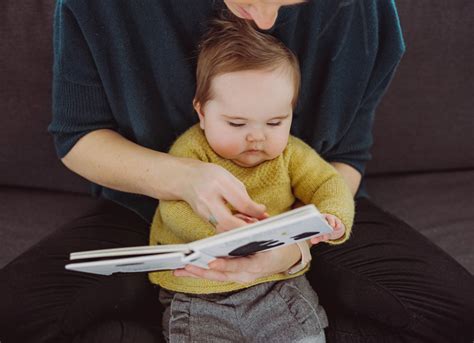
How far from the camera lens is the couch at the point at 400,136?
1509 mm

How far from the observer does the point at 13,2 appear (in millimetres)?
1493

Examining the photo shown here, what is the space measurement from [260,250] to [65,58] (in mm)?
572

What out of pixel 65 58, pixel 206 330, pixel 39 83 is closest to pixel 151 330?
pixel 206 330

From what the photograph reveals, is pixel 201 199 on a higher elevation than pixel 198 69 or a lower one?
lower

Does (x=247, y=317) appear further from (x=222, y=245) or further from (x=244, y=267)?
(x=222, y=245)

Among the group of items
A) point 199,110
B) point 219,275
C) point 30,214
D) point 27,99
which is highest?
point 199,110

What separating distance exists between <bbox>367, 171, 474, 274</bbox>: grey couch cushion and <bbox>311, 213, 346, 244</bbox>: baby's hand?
494 mm

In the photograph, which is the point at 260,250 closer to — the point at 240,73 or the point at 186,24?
the point at 240,73

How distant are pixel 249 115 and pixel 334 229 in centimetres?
26

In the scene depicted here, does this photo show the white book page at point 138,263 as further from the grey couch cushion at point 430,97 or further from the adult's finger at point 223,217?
the grey couch cushion at point 430,97

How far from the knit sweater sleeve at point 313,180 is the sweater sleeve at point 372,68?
0.16 meters

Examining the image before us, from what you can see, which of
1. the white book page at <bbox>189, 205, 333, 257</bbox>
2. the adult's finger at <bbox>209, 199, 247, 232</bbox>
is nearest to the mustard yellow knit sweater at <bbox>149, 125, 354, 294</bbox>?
the adult's finger at <bbox>209, 199, 247, 232</bbox>

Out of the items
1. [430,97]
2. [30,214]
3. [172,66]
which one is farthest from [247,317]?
[430,97]

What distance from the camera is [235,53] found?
1.17 m
